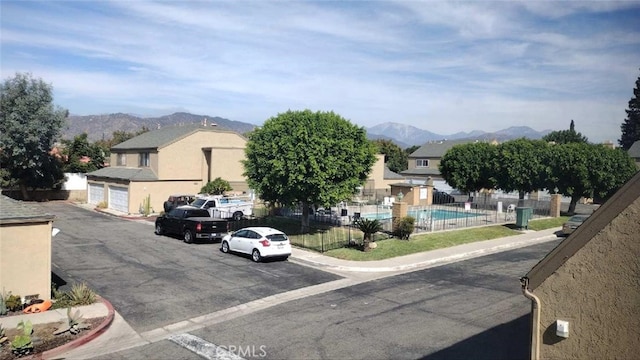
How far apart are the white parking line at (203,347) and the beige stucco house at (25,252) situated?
5.44 metres

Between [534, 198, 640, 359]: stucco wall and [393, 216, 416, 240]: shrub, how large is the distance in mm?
17605

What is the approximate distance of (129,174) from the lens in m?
42.2

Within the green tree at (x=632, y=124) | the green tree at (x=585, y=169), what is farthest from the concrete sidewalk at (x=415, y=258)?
the green tree at (x=632, y=124)

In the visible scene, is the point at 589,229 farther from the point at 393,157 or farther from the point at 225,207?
the point at 393,157

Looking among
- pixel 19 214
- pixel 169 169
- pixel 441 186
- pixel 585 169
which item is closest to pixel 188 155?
pixel 169 169

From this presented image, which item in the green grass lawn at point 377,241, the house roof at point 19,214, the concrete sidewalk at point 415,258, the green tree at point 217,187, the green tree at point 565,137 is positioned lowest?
the concrete sidewalk at point 415,258

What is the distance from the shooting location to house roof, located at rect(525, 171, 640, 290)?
6.82 meters

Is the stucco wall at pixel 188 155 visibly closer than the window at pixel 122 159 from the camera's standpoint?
Yes

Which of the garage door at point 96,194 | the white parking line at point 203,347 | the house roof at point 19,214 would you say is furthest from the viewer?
the garage door at point 96,194

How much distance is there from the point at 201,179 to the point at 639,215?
40.6 meters

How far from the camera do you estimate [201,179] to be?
4428cm

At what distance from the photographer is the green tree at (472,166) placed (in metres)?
47.8

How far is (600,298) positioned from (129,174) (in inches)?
1616

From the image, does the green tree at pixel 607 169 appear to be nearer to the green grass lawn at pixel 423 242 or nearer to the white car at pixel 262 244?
the green grass lawn at pixel 423 242
